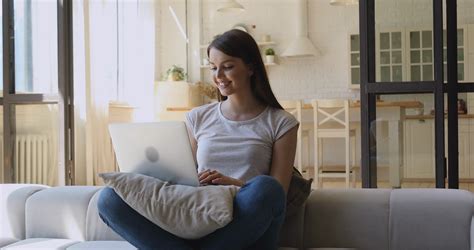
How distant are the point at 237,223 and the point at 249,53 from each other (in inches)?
23.9

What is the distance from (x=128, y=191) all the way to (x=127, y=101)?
4.50 meters

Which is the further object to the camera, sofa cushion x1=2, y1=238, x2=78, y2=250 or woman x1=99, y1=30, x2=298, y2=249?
sofa cushion x1=2, y1=238, x2=78, y2=250

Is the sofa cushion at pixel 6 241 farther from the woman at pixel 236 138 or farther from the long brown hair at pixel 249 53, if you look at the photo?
the long brown hair at pixel 249 53

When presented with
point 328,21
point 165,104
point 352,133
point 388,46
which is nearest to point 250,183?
point 388,46

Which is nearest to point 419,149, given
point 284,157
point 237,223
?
point 284,157

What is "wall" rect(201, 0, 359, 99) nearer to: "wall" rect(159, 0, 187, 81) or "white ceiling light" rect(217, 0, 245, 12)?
"wall" rect(159, 0, 187, 81)

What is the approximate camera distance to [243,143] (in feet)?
5.89

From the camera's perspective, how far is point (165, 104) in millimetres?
6605

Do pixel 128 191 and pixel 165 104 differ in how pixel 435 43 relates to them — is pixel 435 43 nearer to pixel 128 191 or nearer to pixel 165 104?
pixel 128 191

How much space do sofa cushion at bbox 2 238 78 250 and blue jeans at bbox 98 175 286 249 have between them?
0.37 meters

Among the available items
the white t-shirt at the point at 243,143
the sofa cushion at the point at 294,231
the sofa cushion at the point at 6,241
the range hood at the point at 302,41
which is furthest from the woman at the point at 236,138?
the range hood at the point at 302,41

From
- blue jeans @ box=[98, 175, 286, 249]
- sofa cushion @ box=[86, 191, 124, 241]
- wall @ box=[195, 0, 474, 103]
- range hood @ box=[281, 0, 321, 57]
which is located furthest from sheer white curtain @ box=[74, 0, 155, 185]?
blue jeans @ box=[98, 175, 286, 249]

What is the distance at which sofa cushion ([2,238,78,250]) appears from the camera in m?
1.85

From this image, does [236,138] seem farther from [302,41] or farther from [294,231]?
[302,41]
